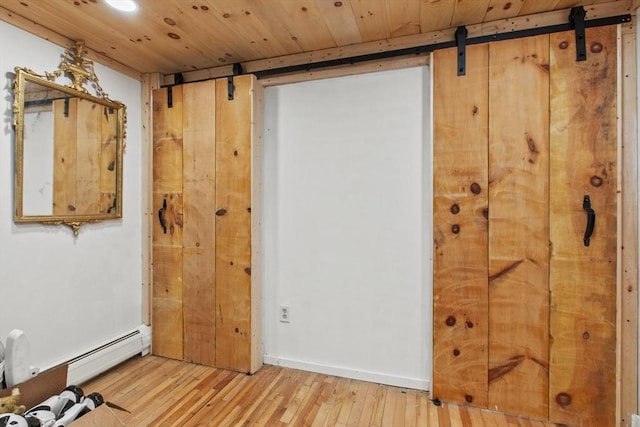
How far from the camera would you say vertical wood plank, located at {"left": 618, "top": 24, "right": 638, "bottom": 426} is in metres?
1.60

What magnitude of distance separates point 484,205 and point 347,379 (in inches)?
54.6

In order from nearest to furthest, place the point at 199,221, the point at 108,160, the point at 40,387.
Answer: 1. the point at 40,387
2. the point at 108,160
3. the point at 199,221

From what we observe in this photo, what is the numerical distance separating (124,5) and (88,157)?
975 mm

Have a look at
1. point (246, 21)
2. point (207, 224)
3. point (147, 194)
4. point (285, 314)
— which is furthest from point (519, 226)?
point (147, 194)

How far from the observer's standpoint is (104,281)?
2.25 meters

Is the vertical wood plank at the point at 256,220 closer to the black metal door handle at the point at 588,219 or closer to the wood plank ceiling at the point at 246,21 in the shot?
the wood plank ceiling at the point at 246,21

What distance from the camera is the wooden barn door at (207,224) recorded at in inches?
87.8

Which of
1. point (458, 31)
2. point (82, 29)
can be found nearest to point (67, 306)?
point (82, 29)

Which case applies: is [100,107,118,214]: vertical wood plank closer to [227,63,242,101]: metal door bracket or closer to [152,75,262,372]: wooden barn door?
[152,75,262,372]: wooden barn door

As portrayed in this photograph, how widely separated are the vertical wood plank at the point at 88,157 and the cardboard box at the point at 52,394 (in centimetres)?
104

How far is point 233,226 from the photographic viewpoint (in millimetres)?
2258

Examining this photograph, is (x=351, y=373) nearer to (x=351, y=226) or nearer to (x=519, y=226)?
(x=351, y=226)

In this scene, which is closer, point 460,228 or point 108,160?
point 460,228

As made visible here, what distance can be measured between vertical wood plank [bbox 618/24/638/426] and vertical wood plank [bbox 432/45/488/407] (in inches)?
24.4
